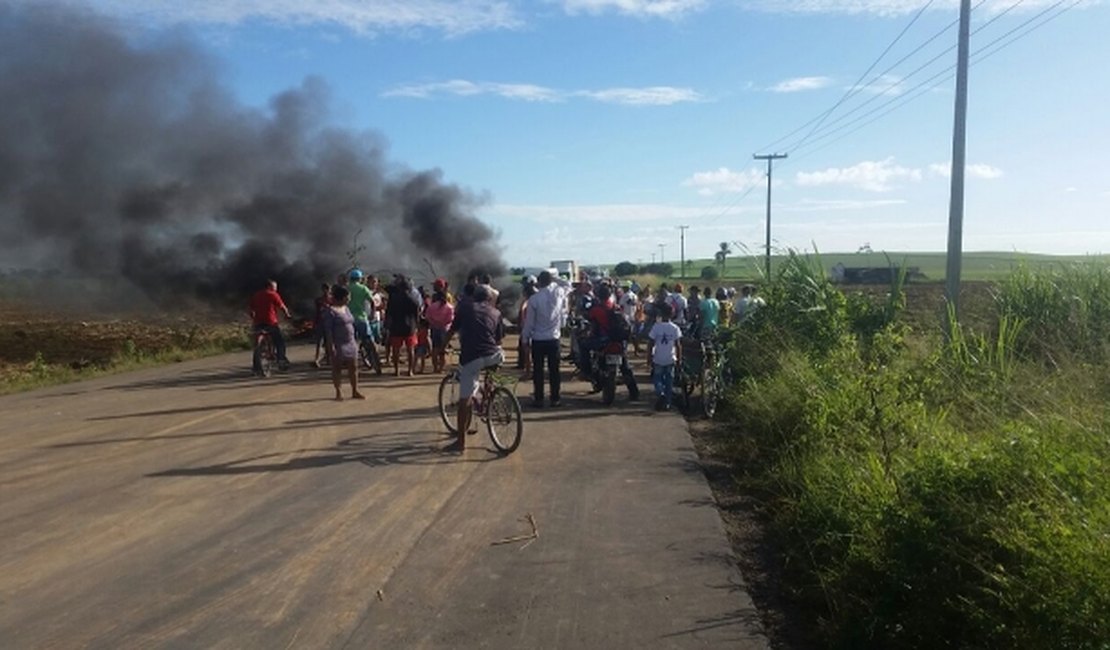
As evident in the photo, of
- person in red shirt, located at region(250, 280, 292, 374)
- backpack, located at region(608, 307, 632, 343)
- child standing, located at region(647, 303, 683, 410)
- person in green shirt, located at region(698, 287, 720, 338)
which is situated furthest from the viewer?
person in red shirt, located at region(250, 280, 292, 374)

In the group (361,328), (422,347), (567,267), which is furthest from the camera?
(567,267)

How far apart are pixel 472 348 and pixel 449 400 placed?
4.22 ft

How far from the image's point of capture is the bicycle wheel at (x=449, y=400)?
1095cm

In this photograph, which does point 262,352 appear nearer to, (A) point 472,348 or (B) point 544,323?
(B) point 544,323

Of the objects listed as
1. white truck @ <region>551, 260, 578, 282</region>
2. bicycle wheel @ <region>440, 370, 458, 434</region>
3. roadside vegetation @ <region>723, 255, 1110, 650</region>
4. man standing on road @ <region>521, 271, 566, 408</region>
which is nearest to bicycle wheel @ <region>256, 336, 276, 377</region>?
man standing on road @ <region>521, 271, 566, 408</region>

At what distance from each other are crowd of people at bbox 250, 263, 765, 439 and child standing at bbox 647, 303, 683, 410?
13 millimetres

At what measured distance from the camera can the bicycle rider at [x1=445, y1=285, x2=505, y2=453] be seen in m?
9.91

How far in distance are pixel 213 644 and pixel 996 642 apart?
3737 millimetres

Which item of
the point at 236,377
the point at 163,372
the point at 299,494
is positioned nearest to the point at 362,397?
the point at 236,377

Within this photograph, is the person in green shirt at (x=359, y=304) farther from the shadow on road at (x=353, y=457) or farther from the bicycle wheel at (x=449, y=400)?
the shadow on road at (x=353, y=457)

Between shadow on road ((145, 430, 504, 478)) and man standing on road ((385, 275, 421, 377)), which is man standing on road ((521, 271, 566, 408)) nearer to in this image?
shadow on road ((145, 430, 504, 478))

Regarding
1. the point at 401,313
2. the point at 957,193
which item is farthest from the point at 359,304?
the point at 957,193

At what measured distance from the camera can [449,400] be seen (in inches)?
435

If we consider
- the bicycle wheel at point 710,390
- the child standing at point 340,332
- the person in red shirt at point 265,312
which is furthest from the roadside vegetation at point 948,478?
the person in red shirt at point 265,312
